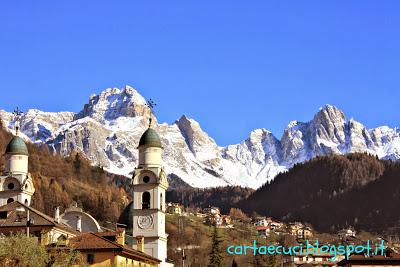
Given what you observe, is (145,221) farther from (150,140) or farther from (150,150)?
(150,140)

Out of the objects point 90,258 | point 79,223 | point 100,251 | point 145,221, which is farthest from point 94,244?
point 79,223

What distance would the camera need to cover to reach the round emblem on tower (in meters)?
108

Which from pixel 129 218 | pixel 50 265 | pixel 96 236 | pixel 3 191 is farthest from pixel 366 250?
pixel 50 265

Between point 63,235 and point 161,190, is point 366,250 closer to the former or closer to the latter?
point 161,190

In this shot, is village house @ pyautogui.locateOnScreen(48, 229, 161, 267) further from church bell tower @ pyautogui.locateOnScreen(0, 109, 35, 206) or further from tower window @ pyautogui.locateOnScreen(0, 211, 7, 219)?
church bell tower @ pyautogui.locateOnScreen(0, 109, 35, 206)

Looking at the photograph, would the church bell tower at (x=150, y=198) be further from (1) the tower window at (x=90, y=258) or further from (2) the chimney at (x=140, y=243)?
(1) the tower window at (x=90, y=258)

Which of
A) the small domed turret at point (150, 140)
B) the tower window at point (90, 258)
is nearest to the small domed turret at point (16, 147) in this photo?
the small domed turret at point (150, 140)

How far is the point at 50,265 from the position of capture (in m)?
61.0

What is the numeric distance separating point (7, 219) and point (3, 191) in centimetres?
2213

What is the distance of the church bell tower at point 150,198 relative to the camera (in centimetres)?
10700

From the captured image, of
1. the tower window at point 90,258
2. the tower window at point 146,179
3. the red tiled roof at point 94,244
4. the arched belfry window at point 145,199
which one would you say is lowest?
the tower window at point 90,258

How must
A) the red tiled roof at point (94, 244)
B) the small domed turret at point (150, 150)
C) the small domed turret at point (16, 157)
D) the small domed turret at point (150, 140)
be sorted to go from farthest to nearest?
the small domed turret at point (16, 157) → the small domed turret at point (150, 140) → the small domed turret at point (150, 150) → the red tiled roof at point (94, 244)

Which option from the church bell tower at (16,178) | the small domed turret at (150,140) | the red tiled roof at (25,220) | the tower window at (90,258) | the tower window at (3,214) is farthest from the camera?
the church bell tower at (16,178)

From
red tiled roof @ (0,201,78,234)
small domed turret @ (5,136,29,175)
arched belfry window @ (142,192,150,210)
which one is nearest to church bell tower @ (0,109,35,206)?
small domed turret @ (5,136,29,175)
